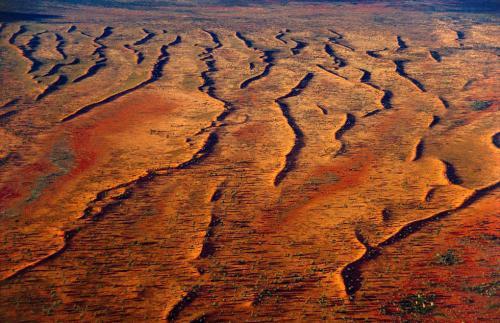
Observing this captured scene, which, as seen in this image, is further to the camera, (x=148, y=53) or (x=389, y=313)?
(x=148, y=53)

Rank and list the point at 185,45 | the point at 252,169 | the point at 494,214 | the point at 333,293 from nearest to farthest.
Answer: the point at 333,293, the point at 494,214, the point at 252,169, the point at 185,45

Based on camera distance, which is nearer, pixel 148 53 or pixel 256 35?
pixel 148 53

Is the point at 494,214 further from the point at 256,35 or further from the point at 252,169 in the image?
the point at 256,35

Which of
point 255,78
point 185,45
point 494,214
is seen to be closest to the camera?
point 494,214

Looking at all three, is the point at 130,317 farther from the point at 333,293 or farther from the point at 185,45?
the point at 185,45

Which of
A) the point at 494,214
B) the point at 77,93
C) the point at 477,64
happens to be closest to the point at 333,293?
the point at 494,214

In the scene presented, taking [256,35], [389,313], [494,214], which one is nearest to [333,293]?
[389,313]
